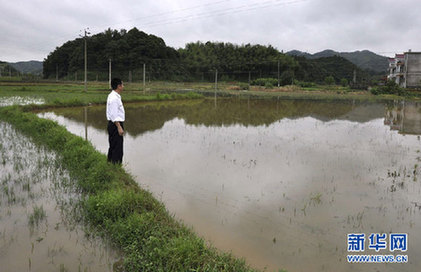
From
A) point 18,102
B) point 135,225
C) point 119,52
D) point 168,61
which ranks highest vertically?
point 119,52

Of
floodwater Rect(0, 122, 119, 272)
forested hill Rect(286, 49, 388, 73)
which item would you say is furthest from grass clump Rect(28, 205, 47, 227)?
forested hill Rect(286, 49, 388, 73)

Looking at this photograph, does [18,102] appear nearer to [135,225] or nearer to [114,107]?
[114,107]

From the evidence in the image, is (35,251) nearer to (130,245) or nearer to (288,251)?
(130,245)

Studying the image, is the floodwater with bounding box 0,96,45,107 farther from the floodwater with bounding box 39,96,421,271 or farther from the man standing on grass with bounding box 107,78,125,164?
the man standing on grass with bounding box 107,78,125,164

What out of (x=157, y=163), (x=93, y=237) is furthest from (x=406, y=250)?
(x=157, y=163)

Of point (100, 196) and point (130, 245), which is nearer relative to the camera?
point (130, 245)

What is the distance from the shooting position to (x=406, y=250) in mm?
3100

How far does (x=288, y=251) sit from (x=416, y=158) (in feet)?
18.4

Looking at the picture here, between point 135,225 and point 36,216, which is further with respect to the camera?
point 36,216

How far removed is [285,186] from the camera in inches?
194

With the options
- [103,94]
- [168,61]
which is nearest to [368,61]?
[168,61]

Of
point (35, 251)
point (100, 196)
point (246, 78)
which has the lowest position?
point (35, 251)

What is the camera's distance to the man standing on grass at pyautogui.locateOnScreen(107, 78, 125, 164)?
15.0 ft

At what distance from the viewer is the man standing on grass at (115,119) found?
4562 mm
